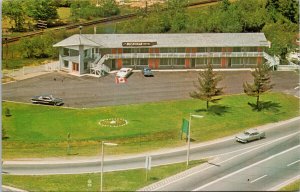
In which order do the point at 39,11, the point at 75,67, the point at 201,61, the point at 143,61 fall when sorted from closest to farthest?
1. the point at 75,67
2. the point at 143,61
3. the point at 201,61
4. the point at 39,11

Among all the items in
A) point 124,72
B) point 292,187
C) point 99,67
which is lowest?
point 292,187

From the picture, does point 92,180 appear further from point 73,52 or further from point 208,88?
point 73,52

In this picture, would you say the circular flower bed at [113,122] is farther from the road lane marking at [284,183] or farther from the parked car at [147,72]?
the road lane marking at [284,183]

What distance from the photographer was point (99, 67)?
10969 centimetres

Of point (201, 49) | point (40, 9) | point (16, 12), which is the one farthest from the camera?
point (40, 9)

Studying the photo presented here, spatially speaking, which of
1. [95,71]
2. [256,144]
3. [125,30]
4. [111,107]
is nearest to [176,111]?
[111,107]

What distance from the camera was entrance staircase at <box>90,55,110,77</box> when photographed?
10938 cm

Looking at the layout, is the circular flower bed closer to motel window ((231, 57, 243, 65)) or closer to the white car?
the white car

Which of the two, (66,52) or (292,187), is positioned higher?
(66,52)

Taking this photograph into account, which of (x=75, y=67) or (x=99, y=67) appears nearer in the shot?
(x=99, y=67)

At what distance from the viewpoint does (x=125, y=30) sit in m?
129

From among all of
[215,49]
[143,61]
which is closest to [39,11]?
[143,61]

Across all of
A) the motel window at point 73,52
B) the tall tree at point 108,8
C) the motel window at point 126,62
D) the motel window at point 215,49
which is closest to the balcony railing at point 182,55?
the motel window at point 126,62

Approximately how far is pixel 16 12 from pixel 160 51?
111ft
